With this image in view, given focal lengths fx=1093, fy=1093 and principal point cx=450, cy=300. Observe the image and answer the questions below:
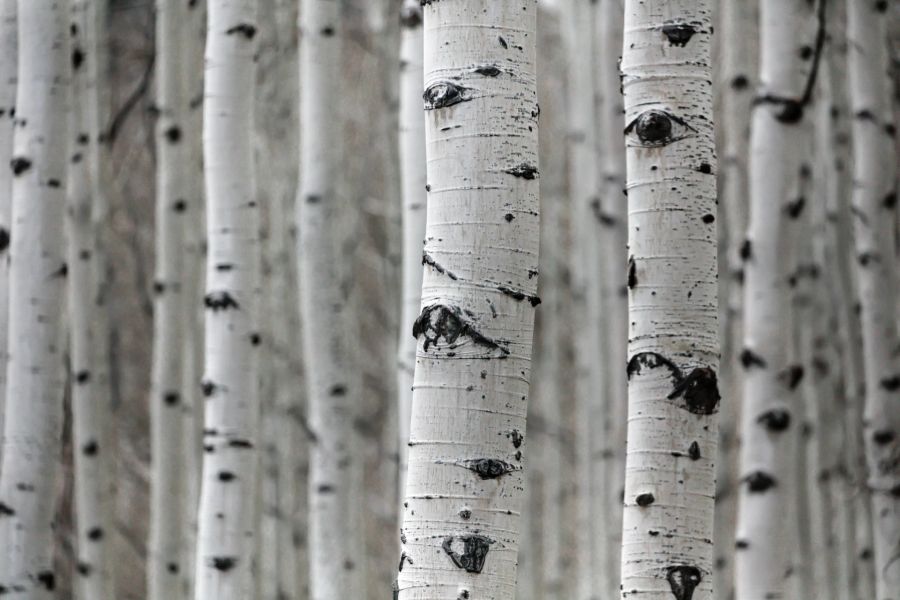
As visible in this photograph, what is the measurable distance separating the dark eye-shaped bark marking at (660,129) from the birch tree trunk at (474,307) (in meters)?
0.36

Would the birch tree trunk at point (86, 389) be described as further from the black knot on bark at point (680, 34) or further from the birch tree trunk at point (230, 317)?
the black knot on bark at point (680, 34)

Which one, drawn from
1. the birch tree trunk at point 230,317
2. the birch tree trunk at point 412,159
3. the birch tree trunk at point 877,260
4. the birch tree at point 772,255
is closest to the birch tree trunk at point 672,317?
the birch tree trunk at point 230,317

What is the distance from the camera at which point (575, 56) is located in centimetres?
582

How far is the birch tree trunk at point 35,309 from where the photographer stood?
3.04m

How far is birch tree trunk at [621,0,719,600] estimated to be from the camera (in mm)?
1843

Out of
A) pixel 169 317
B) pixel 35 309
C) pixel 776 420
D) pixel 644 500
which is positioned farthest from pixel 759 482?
pixel 169 317

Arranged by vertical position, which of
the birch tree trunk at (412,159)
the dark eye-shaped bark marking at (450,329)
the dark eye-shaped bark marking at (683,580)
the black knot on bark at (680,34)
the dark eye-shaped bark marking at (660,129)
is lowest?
the dark eye-shaped bark marking at (683,580)

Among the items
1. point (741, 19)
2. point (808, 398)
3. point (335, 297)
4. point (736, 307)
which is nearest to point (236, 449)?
point (335, 297)

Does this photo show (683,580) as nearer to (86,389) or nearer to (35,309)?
(35,309)

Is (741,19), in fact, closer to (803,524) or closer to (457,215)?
(803,524)

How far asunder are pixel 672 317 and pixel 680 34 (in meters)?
0.51

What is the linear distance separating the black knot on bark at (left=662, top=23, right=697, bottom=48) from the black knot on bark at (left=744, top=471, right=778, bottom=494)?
1719 mm

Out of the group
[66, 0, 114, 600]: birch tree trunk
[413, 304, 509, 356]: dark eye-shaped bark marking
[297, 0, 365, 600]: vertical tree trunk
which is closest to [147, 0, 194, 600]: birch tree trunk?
[66, 0, 114, 600]: birch tree trunk

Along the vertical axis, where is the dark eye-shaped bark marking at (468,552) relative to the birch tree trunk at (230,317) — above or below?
below
